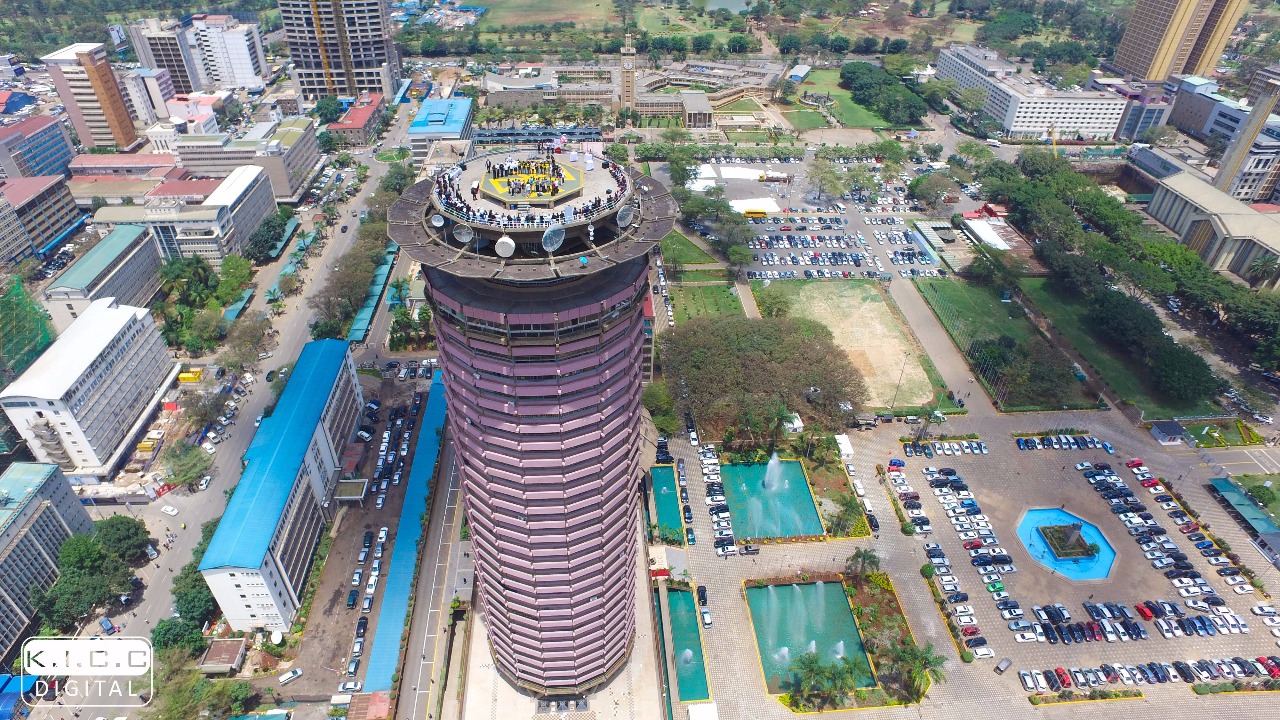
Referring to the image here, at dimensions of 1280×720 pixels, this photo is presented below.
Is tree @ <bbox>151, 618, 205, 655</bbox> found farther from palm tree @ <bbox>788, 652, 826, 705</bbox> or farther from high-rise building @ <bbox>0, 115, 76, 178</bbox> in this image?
high-rise building @ <bbox>0, 115, 76, 178</bbox>

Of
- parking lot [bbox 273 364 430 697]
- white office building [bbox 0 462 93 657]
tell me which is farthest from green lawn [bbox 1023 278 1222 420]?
white office building [bbox 0 462 93 657]

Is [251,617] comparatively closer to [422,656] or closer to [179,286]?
[422,656]

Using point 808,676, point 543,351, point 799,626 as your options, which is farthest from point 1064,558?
point 543,351

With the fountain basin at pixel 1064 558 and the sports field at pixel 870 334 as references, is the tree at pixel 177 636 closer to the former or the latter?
the sports field at pixel 870 334

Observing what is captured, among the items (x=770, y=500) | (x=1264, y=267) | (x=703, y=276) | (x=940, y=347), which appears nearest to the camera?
(x=770, y=500)

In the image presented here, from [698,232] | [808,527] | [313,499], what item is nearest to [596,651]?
[808,527]

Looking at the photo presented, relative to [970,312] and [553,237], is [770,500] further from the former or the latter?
[553,237]
